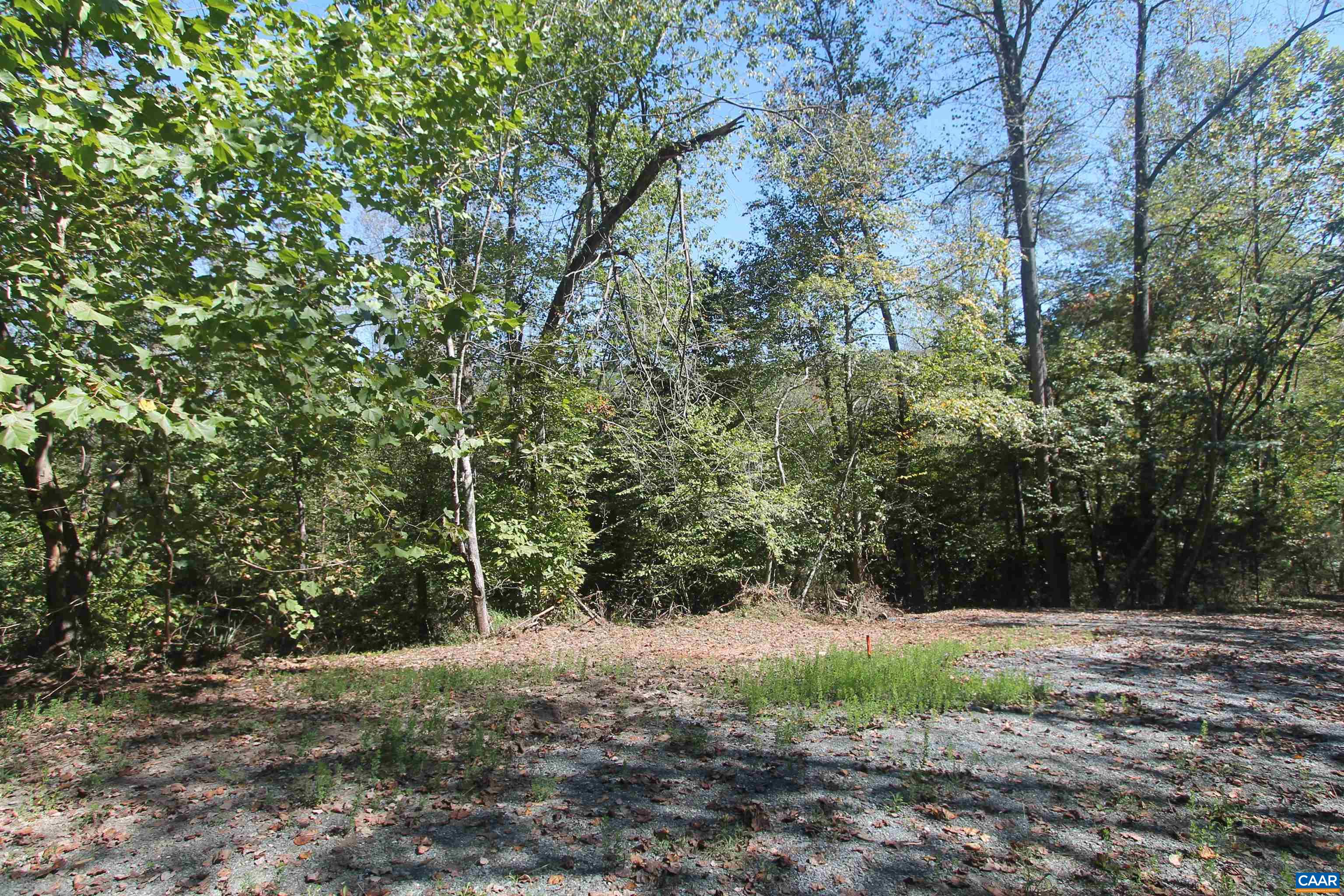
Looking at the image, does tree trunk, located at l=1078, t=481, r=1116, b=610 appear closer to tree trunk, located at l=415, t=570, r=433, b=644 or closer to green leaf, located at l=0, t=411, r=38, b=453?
tree trunk, located at l=415, t=570, r=433, b=644

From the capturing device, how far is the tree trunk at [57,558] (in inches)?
245

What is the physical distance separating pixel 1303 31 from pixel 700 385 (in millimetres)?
13289

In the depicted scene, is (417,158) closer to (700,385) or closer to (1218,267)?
(700,385)

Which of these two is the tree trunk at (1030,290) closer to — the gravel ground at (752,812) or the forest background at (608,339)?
the forest background at (608,339)

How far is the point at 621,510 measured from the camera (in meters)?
13.1

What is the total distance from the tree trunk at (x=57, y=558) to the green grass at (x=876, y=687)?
6229 millimetres

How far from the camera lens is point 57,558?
663 cm

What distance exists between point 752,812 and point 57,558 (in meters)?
6.90

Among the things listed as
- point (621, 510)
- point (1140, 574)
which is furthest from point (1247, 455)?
point (621, 510)

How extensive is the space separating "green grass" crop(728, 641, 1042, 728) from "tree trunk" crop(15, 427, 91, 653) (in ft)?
20.4

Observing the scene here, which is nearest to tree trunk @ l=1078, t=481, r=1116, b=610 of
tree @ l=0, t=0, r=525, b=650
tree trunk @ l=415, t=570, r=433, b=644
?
tree trunk @ l=415, t=570, r=433, b=644

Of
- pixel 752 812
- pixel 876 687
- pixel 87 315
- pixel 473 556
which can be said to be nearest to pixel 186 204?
pixel 87 315

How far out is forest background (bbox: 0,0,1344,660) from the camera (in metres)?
4.10

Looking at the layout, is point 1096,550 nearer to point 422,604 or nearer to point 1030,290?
point 1030,290
